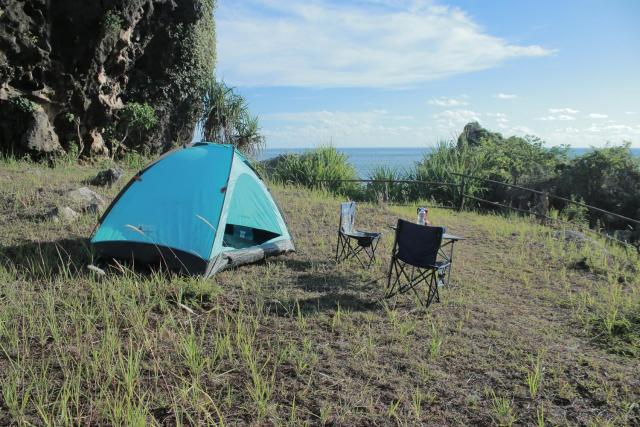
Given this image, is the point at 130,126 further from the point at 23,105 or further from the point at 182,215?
the point at 182,215

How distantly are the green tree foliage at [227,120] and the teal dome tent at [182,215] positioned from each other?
929 cm

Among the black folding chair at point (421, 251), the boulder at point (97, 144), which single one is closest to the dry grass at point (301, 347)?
the black folding chair at point (421, 251)

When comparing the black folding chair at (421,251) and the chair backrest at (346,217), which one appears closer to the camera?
the black folding chair at (421,251)

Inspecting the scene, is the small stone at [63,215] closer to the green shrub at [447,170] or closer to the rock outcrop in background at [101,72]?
the rock outcrop in background at [101,72]

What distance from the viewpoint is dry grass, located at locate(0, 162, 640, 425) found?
10.7 feet

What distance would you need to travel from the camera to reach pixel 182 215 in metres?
5.75

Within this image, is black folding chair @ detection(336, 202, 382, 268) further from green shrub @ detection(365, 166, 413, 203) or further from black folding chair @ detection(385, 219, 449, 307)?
green shrub @ detection(365, 166, 413, 203)

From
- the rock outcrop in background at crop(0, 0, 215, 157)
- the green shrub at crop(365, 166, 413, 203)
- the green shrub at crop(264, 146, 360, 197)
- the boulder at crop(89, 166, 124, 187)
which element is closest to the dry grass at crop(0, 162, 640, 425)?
the boulder at crop(89, 166, 124, 187)

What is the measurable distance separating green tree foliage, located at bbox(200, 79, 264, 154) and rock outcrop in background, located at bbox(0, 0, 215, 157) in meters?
0.45

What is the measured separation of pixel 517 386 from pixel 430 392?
680 millimetres

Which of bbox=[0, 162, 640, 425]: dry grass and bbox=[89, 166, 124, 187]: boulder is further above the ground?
bbox=[89, 166, 124, 187]: boulder

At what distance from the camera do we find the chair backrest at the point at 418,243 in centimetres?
511

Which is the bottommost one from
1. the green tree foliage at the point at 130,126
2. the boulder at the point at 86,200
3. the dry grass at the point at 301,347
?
the dry grass at the point at 301,347

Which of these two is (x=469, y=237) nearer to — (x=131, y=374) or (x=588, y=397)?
(x=588, y=397)
